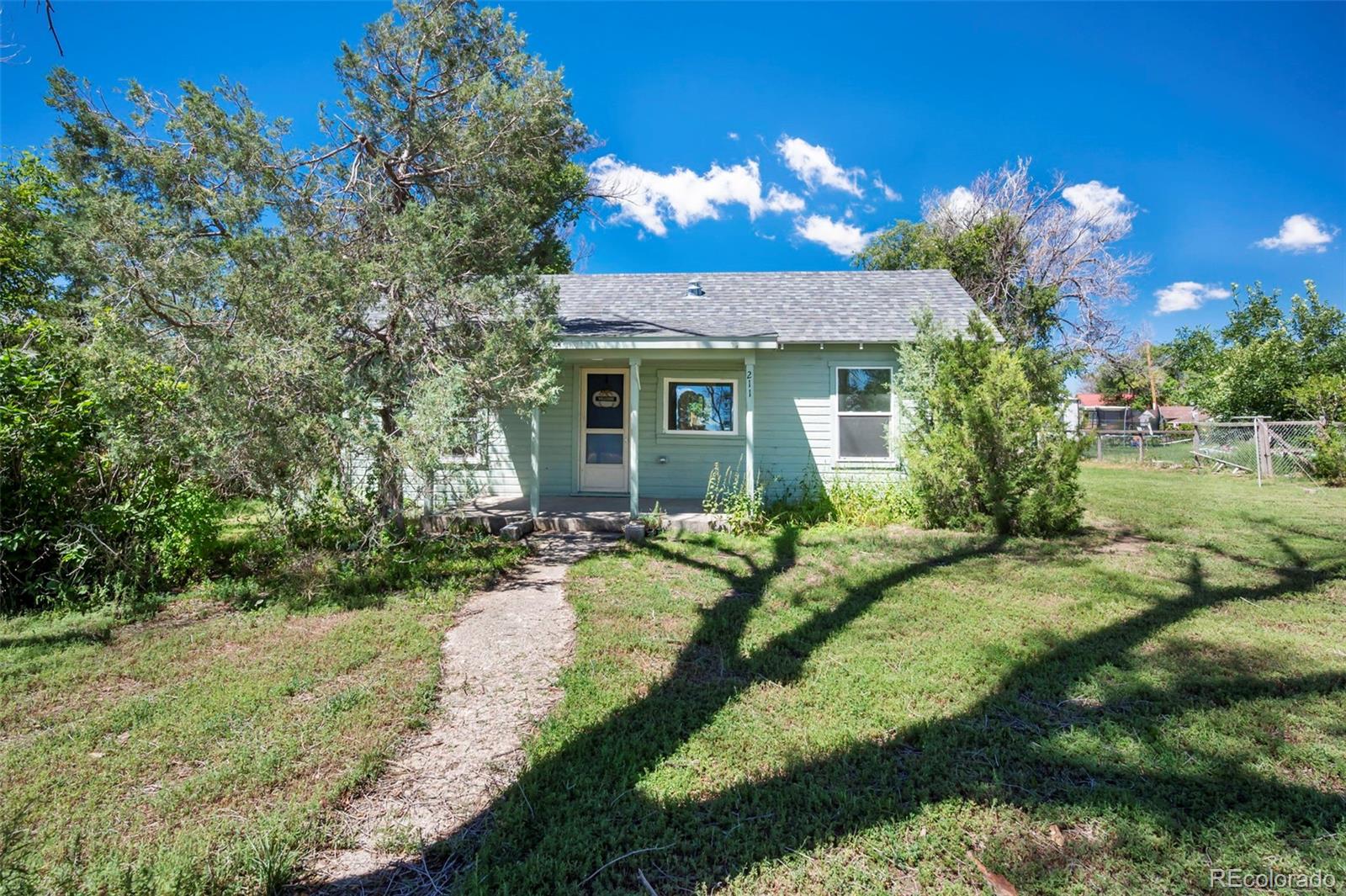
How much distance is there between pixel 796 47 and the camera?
10.4 m

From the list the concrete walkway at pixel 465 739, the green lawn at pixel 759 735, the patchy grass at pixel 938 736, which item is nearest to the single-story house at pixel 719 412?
the patchy grass at pixel 938 736

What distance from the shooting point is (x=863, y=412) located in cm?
968

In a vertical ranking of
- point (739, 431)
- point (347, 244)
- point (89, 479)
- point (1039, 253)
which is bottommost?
point (89, 479)

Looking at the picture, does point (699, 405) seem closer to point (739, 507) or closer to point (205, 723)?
point (739, 507)

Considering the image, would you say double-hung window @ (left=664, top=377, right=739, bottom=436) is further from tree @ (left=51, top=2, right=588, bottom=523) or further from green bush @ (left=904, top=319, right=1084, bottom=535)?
tree @ (left=51, top=2, right=588, bottom=523)

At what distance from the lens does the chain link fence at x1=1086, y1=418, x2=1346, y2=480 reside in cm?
1294

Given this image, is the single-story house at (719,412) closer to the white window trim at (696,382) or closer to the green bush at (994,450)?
the white window trim at (696,382)

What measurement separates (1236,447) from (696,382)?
14.5m

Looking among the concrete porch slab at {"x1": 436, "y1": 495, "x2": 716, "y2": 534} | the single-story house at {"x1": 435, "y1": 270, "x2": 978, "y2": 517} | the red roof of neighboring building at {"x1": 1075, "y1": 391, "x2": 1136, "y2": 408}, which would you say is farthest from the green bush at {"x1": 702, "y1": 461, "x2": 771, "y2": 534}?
the red roof of neighboring building at {"x1": 1075, "y1": 391, "x2": 1136, "y2": 408}

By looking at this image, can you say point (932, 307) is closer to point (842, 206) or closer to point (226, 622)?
point (226, 622)

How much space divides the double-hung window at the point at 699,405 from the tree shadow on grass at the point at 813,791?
21.2 feet

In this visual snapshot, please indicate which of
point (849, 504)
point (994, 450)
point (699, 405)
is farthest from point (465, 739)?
point (699, 405)

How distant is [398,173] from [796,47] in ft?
25.1

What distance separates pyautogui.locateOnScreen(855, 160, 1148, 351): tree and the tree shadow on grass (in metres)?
19.6
